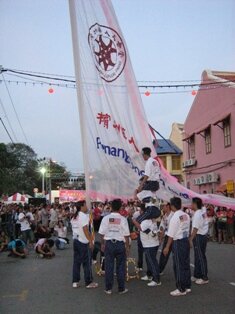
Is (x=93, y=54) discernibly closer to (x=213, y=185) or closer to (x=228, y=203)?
(x=228, y=203)

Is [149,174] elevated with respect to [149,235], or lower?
elevated

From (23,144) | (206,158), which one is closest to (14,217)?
(206,158)

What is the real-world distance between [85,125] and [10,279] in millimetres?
4617

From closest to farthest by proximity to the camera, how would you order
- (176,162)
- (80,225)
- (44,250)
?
(80,225)
(44,250)
(176,162)

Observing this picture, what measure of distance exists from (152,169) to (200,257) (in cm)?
238

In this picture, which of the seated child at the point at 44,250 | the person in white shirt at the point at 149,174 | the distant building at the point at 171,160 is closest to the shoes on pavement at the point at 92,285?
the person in white shirt at the point at 149,174

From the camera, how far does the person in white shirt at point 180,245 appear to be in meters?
7.47

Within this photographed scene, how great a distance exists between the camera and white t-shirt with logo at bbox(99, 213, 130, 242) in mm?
7609

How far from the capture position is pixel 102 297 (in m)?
7.30

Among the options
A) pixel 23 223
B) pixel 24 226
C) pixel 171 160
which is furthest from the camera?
pixel 171 160

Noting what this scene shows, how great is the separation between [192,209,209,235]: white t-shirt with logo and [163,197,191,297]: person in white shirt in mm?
792

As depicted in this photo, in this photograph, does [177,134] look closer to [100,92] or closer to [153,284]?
[153,284]

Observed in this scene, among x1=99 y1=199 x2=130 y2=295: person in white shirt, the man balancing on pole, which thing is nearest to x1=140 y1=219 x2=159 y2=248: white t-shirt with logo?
the man balancing on pole

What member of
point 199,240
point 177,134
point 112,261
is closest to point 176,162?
point 177,134
